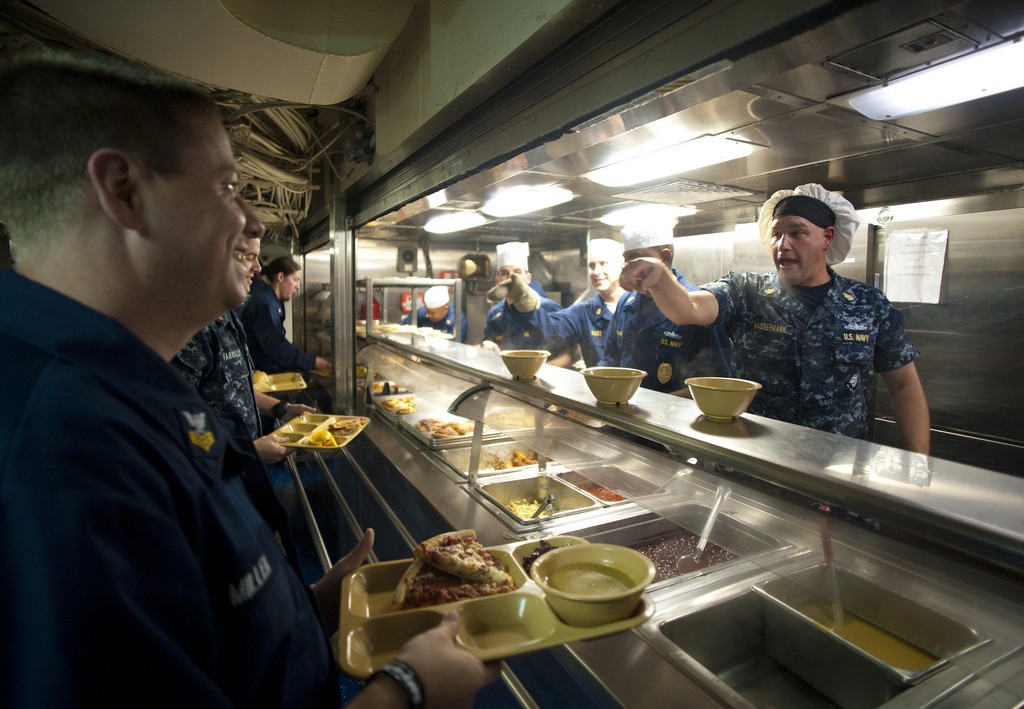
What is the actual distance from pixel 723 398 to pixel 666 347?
1841 mm

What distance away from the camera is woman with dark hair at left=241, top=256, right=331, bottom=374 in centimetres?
504

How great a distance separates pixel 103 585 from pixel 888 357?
2.69m

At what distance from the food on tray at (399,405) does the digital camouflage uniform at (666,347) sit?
4.76 ft

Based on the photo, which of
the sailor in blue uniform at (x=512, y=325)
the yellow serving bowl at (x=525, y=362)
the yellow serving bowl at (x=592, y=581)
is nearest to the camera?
the yellow serving bowl at (x=592, y=581)

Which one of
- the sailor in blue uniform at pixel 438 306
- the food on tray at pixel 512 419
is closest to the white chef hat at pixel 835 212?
the food on tray at pixel 512 419

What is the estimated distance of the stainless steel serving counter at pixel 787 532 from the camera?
0.89 metres

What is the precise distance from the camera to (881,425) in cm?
365

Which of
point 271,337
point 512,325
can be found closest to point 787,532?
point 512,325

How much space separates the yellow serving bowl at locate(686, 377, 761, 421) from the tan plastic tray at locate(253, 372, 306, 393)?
455 centimetres

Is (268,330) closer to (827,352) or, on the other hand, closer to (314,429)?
(314,429)

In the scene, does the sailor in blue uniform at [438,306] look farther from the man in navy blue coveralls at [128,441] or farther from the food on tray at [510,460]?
the man in navy blue coveralls at [128,441]

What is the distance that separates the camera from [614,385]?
1.56 metres

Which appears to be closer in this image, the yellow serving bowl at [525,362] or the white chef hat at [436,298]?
the yellow serving bowl at [525,362]

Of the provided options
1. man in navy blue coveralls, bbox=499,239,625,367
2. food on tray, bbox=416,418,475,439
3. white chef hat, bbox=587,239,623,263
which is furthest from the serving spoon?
white chef hat, bbox=587,239,623,263
